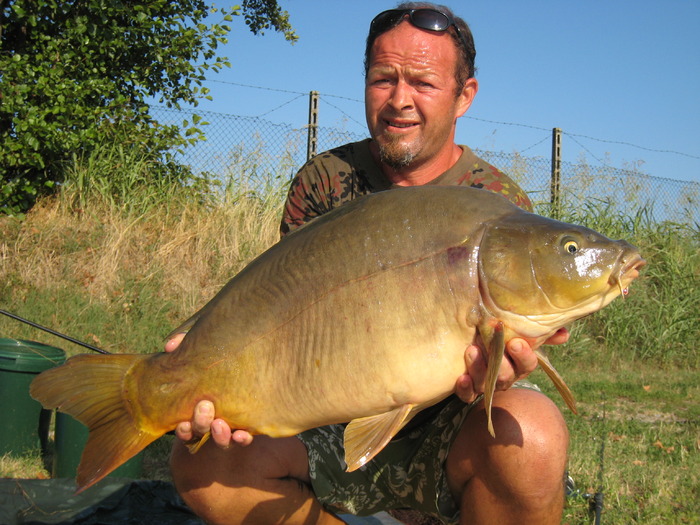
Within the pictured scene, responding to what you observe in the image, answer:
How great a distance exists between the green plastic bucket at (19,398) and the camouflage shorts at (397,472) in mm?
2073

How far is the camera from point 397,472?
7.63 ft

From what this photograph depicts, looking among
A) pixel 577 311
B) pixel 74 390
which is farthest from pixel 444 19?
pixel 74 390

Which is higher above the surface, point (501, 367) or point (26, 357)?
point (501, 367)

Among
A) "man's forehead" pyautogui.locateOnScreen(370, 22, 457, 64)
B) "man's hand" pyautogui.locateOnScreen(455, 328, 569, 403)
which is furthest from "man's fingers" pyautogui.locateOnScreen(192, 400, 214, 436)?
"man's forehead" pyautogui.locateOnScreen(370, 22, 457, 64)

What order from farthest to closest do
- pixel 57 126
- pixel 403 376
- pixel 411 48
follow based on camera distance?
pixel 57 126 < pixel 411 48 < pixel 403 376

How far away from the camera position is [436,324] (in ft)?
5.78

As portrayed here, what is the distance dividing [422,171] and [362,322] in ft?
3.34

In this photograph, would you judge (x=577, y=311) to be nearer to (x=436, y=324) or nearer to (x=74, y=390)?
(x=436, y=324)

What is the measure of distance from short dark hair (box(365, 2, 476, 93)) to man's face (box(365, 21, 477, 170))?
34 mm

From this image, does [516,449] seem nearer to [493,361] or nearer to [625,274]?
[493,361]

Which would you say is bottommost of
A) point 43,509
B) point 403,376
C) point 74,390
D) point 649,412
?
point 649,412

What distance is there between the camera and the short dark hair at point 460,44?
8.83 feet

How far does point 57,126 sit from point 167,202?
1278mm

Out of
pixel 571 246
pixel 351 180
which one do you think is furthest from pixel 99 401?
pixel 571 246
